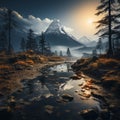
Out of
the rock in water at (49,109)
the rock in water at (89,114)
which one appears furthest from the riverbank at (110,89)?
the rock in water at (49,109)

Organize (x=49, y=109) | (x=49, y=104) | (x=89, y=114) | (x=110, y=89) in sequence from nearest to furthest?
(x=89, y=114)
(x=49, y=109)
(x=49, y=104)
(x=110, y=89)

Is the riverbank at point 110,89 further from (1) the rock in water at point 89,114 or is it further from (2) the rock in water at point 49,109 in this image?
(2) the rock in water at point 49,109

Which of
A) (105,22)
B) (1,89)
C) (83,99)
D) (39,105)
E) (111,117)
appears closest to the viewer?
(111,117)

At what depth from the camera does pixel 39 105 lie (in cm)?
1341

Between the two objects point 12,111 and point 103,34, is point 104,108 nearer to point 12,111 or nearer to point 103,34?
point 12,111

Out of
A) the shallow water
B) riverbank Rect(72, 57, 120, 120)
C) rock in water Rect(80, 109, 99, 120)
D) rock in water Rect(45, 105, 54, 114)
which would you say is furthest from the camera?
riverbank Rect(72, 57, 120, 120)

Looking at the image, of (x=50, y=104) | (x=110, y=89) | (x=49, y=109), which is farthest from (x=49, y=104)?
(x=110, y=89)

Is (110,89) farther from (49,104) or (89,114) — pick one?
(49,104)

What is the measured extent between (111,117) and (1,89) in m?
11.4

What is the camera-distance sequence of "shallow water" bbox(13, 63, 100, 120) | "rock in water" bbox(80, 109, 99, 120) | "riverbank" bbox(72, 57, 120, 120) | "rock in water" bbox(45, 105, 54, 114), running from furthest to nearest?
1. "riverbank" bbox(72, 57, 120, 120)
2. "rock in water" bbox(45, 105, 54, 114)
3. "shallow water" bbox(13, 63, 100, 120)
4. "rock in water" bbox(80, 109, 99, 120)

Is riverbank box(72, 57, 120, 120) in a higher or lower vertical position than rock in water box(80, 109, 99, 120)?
higher

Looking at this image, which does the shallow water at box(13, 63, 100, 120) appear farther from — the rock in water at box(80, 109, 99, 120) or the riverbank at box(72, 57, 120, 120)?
the riverbank at box(72, 57, 120, 120)

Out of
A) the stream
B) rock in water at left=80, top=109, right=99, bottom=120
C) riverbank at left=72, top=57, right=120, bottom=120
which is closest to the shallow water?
the stream

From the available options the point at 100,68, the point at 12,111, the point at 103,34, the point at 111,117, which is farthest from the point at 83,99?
the point at 103,34
